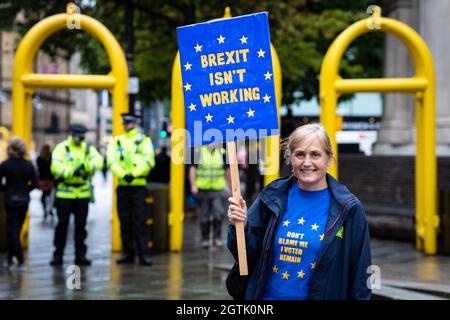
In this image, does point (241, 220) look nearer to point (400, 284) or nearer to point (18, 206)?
point (400, 284)

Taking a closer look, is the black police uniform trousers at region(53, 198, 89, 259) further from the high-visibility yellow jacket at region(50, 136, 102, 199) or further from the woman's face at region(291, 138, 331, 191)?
the woman's face at region(291, 138, 331, 191)

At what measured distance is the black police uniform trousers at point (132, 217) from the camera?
11.3m

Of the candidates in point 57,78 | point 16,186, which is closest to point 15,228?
point 16,186

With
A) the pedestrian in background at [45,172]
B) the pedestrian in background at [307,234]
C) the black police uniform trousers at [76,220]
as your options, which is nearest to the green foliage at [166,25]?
the pedestrian in background at [45,172]

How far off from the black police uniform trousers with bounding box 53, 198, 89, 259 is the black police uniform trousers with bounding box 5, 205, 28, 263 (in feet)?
1.52

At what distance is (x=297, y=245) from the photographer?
4.00 m

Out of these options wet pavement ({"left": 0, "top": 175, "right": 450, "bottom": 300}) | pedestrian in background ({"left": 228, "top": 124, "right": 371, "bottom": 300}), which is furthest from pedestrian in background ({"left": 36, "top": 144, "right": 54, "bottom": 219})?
pedestrian in background ({"left": 228, "top": 124, "right": 371, "bottom": 300})

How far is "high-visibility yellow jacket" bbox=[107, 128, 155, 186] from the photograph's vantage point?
438 inches

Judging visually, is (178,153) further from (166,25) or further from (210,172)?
(166,25)

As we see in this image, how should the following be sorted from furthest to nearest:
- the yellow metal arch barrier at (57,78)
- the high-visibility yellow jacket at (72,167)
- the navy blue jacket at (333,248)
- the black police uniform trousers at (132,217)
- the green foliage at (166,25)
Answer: the green foliage at (166,25) → the yellow metal arch barrier at (57,78) → the black police uniform trousers at (132,217) → the high-visibility yellow jacket at (72,167) → the navy blue jacket at (333,248)

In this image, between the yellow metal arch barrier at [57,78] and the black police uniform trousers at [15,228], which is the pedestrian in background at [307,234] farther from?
the yellow metal arch barrier at [57,78]

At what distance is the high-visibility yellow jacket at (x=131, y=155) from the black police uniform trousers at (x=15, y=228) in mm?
1309

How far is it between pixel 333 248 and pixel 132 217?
7745 mm
